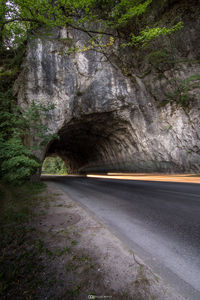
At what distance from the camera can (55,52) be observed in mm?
12656

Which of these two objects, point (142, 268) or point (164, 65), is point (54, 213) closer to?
point (142, 268)

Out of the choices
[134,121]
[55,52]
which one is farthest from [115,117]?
[55,52]

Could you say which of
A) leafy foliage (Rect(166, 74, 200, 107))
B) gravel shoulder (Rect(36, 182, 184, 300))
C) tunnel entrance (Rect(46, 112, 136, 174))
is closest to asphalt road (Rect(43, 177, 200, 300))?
gravel shoulder (Rect(36, 182, 184, 300))

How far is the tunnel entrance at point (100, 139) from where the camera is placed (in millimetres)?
14992

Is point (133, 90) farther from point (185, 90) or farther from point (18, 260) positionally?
point (18, 260)

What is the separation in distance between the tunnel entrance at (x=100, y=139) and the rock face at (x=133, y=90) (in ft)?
0.68

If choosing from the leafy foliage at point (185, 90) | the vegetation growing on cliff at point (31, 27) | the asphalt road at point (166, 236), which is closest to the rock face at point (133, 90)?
the leafy foliage at point (185, 90)

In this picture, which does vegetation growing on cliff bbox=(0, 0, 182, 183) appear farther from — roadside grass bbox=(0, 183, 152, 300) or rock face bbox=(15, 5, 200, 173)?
roadside grass bbox=(0, 183, 152, 300)

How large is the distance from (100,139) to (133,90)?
25.6ft

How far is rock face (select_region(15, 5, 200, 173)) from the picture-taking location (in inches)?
469

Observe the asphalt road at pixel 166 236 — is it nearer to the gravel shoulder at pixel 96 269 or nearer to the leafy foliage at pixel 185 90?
the gravel shoulder at pixel 96 269

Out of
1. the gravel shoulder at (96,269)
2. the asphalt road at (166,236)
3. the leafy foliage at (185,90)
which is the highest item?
the leafy foliage at (185,90)

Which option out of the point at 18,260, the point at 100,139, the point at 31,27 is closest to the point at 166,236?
the point at 18,260

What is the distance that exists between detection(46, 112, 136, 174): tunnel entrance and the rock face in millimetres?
206
